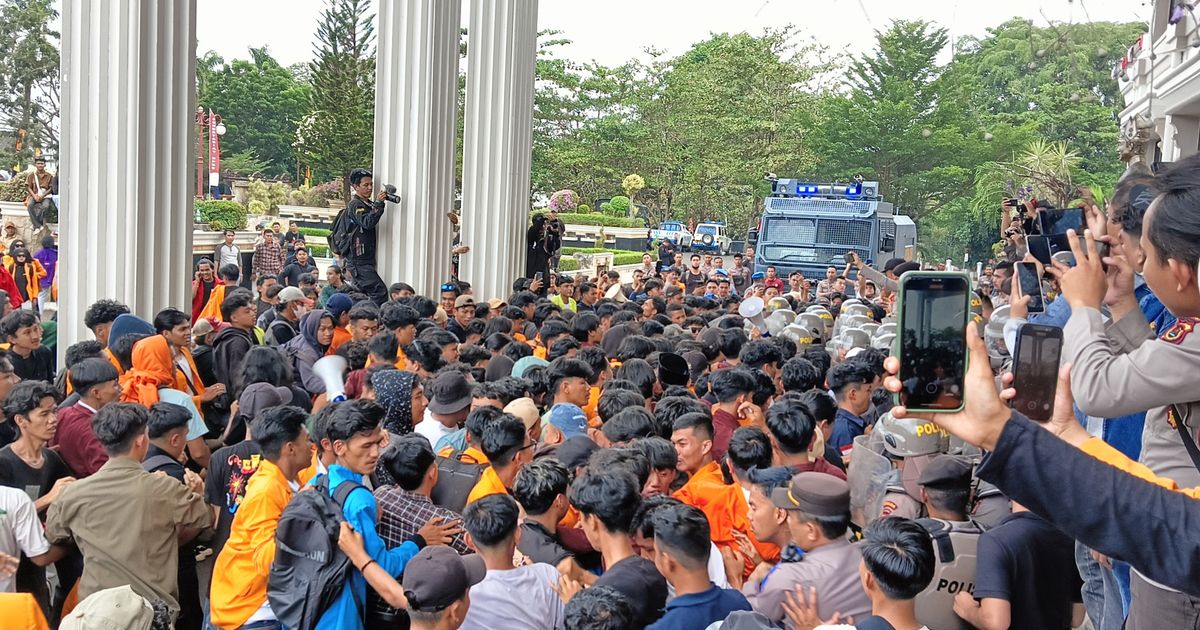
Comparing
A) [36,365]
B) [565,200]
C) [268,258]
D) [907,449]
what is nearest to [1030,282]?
[907,449]

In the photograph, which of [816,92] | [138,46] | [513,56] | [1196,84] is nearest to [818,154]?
[816,92]

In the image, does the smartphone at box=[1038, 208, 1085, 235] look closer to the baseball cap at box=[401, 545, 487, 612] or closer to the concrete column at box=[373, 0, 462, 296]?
the baseball cap at box=[401, 545, 487, 612]

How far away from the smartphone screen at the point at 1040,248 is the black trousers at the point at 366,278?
9450 millimetres

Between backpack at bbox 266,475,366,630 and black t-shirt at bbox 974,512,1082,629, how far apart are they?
2308 mm

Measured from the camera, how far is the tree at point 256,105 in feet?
181

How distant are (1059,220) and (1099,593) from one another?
1.52m

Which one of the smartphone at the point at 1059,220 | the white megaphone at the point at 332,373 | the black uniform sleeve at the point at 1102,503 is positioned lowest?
the white megaphone at the point at 332,373

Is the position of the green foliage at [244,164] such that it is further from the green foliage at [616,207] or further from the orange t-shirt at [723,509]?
the orange t-shirt at [723,509]

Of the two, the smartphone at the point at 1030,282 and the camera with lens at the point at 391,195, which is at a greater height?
the camera with lens at the point at 391,195

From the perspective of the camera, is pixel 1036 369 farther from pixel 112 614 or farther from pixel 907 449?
pixel 907 449

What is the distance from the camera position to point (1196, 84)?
19391mm

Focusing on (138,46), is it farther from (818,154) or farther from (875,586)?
(818,154)

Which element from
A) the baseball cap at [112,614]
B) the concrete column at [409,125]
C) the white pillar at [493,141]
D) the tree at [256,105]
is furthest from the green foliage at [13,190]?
the tree at [256,105]

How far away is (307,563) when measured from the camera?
3.91 m
